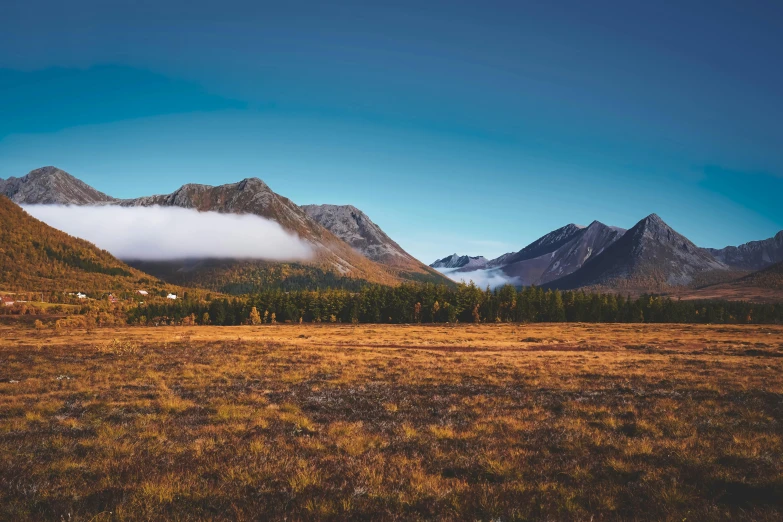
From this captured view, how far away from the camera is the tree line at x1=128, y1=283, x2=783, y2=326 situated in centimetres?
13650

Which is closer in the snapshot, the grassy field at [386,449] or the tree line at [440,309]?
the grassy field at [386,449]

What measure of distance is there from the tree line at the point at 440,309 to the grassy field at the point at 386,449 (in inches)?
4506

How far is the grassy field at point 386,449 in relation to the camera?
8.04m

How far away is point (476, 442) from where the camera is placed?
1227cm

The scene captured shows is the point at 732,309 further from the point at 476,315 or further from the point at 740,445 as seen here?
the point at 740,445

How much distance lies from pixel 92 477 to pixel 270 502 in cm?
502

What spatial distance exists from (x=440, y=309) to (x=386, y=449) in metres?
129

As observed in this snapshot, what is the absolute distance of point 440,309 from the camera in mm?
138625

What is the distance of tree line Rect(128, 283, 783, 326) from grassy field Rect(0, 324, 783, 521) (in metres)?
114

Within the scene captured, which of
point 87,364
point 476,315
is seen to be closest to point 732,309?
point 476,315

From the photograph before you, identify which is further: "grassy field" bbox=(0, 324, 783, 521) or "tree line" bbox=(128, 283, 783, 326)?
"tree line" bbox=(128, 283, 783, 326)

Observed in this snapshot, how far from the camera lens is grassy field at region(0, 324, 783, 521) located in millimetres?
8039

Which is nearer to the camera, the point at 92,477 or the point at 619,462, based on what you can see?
the point at 92,477

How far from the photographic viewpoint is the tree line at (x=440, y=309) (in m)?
136
